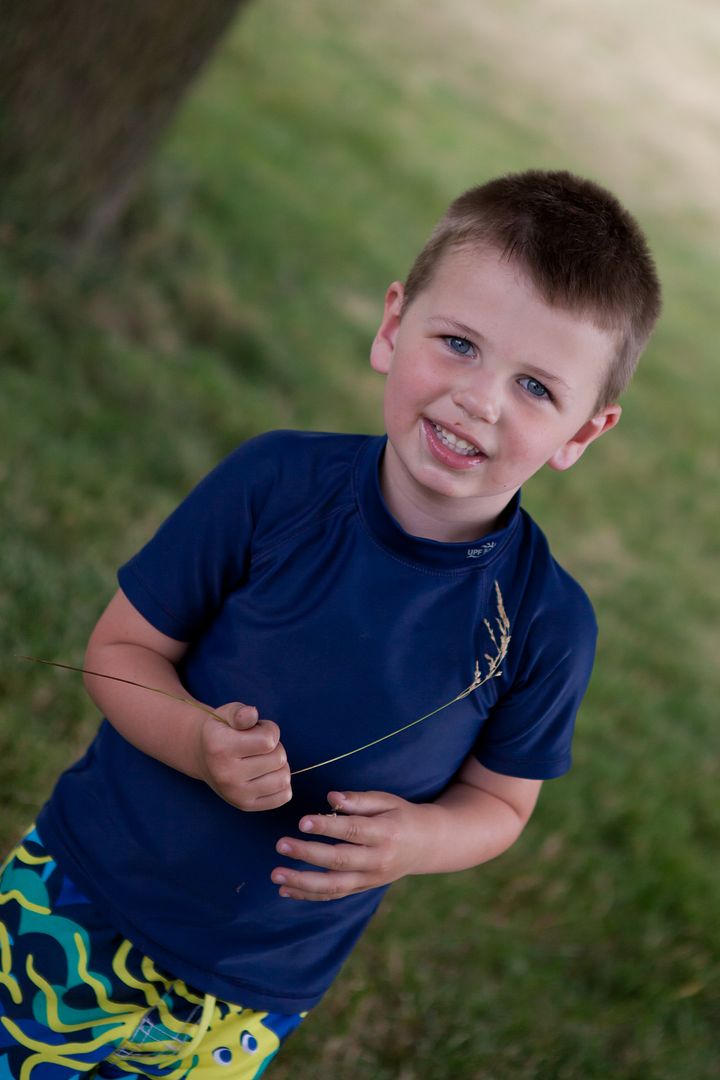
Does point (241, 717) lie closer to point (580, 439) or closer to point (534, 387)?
point (534, 387)

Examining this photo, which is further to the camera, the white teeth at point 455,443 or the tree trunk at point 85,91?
the tree trunk at point 85,91

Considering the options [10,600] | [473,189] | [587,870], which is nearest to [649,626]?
[587,870]

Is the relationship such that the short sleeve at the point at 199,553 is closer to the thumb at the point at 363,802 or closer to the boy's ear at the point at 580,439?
the thumb at the point at 363,802

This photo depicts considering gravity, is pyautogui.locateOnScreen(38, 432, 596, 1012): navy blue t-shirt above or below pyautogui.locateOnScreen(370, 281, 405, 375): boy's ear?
below

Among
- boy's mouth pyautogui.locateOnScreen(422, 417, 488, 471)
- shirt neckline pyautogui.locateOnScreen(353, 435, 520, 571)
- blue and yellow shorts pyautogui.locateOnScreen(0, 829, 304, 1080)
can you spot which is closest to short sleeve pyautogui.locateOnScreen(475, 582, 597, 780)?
shirt neckline pyautogui.locateOnScreen(353, 435, 520, 571)

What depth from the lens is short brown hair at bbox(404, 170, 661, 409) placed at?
5.53ft

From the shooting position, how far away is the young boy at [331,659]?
1684mm

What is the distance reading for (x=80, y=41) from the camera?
4.55 meters

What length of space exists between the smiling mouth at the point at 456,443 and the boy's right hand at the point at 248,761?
449 millimetres

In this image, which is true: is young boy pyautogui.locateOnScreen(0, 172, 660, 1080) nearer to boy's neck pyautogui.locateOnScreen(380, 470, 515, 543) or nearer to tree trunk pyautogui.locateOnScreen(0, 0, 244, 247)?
boy's neck pyautogui.locateOnScreen(380, 470, 515, 543)

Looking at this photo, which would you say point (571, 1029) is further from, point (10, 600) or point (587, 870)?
Result: point (10, 600)

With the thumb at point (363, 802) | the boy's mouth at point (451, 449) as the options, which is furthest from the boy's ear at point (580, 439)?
the thumb at point (363, 802)

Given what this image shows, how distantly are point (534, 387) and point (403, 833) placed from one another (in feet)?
2.09

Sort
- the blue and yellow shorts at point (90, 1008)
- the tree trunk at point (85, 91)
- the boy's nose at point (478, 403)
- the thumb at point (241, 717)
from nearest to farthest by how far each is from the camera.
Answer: the thumb at point (241, 717)
the boy's nose at point (478, 403)
the blue and yellow shorts at point (90, 1008)
the tree trunk at point (85, 91)
